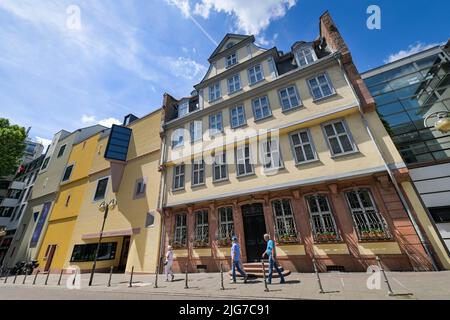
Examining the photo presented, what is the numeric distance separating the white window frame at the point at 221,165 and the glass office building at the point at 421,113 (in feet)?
36.1

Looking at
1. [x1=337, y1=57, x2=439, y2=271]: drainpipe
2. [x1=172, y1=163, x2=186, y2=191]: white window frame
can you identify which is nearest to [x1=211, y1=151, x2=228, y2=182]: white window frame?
[x1=172, y1=163, x2=186, y2=191]: white window frame

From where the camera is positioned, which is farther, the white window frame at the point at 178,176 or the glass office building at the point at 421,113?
the white window frame at the point at 178,176

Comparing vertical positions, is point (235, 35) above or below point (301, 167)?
above

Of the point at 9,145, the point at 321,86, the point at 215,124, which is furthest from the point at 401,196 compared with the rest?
the point at 9,145

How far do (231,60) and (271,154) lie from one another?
1023cm

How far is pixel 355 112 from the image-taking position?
10484 millimetres

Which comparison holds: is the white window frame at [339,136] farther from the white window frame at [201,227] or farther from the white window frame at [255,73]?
the white window frame at [201,227]

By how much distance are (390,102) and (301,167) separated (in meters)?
11.2

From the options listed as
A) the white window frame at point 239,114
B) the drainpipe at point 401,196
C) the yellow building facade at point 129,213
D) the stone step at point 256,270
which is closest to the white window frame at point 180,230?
the yellow building facade at point 129,213

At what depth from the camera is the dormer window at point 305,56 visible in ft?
43.6

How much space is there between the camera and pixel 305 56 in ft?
44.6

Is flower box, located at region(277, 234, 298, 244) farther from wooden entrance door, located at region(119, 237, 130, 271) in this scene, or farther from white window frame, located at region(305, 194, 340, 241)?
wooden entrance door, located at region(119, 237, 130, 271)
